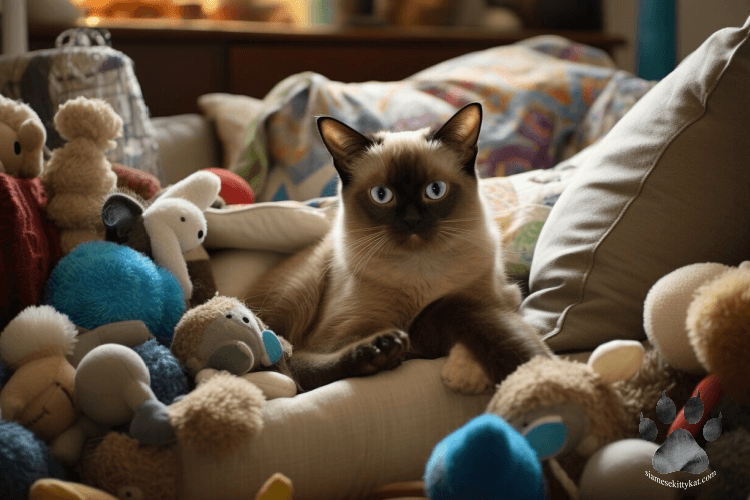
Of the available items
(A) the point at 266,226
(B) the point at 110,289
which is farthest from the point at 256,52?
(B) the point at 110,289

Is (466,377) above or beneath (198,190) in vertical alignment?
beneath

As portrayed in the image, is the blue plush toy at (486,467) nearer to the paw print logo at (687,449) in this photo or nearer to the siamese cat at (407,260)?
the paw print logo at (687,449)

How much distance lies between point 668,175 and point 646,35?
168cm

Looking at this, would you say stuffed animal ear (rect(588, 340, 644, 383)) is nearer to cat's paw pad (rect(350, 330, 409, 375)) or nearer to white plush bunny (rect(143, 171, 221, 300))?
cat's paw pad (rect(350, 330, 409, 375))

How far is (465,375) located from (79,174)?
776 mm

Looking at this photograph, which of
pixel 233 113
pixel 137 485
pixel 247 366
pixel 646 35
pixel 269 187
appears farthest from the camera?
pixel 646 35

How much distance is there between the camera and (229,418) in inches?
35.0

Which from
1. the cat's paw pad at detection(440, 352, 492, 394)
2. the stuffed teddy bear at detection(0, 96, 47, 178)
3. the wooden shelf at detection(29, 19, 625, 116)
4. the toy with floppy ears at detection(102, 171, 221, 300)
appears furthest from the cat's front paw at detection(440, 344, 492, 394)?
the wooden shelf at detection(29, 19, 625, 116)

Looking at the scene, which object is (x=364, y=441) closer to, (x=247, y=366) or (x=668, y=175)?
(x=247, y=366)

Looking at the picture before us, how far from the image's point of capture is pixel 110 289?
1.07 meters

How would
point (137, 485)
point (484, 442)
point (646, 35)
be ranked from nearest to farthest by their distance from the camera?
point (484, 442) < point (137, 485) < point (646, 35)

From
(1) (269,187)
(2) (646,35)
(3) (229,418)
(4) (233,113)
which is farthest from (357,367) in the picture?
(2) (646,35)

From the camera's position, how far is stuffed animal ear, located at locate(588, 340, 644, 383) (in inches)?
36.7

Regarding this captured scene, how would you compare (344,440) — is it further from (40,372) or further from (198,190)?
(198,190)
